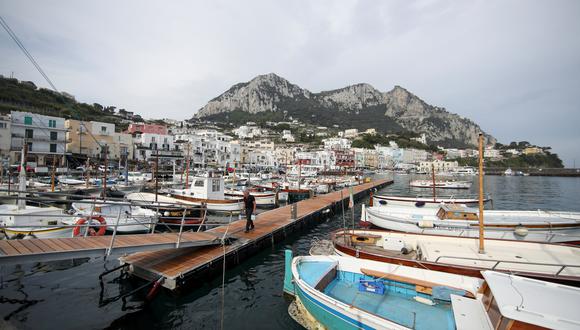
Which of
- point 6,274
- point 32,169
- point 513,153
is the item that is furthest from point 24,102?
point 513,153

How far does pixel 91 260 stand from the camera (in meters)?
12.3

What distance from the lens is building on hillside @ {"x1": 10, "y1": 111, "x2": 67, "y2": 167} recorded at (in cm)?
5116

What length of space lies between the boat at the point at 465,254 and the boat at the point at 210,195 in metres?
12.9

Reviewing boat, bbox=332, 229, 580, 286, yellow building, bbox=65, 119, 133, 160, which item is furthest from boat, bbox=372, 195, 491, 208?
yellow building, bbox=65, 119, 133, 160

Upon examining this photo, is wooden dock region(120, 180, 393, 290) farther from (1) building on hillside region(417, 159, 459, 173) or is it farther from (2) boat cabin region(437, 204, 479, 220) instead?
(1) building on hillside region(417, 159, 459, 173)

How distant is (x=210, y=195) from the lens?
74.5 feet

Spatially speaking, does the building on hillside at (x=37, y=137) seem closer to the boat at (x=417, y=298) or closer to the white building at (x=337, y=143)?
the boat at (x=417, y=298)

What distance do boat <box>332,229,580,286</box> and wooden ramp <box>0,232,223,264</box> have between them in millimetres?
6909

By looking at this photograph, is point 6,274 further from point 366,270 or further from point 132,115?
point 132,115

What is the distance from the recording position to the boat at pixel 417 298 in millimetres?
4422

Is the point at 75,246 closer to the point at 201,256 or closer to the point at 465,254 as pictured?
the point at 201,256

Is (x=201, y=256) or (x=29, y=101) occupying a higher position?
(x=29, y=101)

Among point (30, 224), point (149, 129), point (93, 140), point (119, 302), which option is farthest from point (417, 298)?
point (149, 129)

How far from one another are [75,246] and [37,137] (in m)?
65.0
